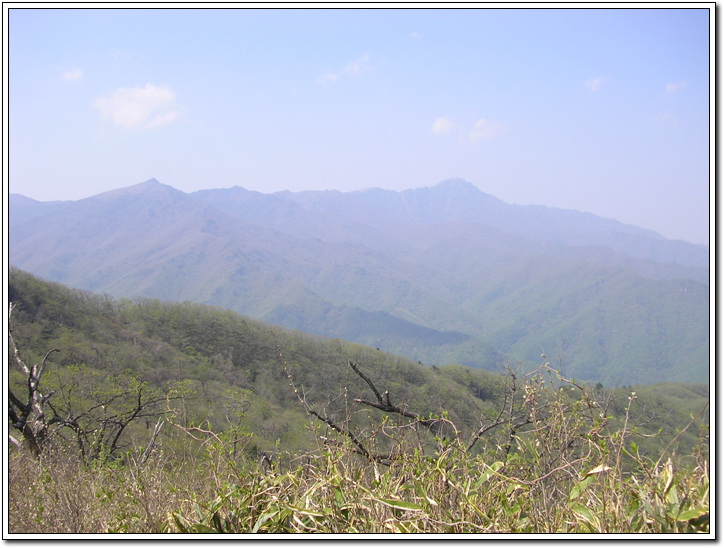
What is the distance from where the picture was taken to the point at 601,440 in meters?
2.53

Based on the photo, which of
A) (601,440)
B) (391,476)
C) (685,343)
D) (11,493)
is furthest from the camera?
(685,343)

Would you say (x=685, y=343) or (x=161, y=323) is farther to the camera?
(x=685, y=343)
